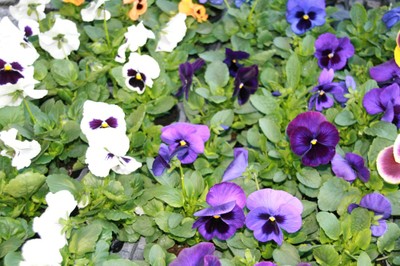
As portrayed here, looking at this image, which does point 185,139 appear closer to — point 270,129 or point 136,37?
point 270,129

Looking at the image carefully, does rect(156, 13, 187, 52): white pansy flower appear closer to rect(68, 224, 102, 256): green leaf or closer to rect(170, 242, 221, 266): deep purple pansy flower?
rect(68, 224, 102, 256): green leaf

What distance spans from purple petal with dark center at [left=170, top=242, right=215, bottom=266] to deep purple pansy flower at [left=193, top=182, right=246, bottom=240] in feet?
0.32

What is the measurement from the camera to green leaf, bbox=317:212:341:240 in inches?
66.1

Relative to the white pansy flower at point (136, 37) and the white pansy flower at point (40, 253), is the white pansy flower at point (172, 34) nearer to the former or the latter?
the white pansy flower at point (136, 37)

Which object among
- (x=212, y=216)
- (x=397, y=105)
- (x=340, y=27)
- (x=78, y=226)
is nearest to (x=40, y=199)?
(x=78, y=226)

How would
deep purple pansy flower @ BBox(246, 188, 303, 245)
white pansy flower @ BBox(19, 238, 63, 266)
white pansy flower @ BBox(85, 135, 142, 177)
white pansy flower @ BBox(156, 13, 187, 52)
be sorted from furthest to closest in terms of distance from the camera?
white pansy flower @ BBox(156, 13, 187, 52) → white pansy flower @ BBox(85, 135, 142, 177) → deep purple pansy flower @ BBox(246, 188, 303, 245) → white pansy flower @ BBox(19, 238, 63, 266)

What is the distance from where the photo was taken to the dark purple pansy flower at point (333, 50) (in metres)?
2.22

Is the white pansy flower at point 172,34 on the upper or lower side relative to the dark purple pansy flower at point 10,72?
lower

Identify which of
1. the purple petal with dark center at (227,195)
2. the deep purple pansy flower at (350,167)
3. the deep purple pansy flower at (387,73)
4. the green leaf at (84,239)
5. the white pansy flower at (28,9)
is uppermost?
the white pansy flower at (28,9)

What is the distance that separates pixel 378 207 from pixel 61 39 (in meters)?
1.14

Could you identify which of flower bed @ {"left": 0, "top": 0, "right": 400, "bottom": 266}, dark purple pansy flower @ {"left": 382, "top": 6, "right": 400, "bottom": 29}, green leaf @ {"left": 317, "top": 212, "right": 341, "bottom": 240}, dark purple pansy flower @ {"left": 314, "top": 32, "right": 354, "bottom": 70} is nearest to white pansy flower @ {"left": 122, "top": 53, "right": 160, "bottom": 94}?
flower bed @ {"left": 0, "top": 0, "right": 400, "bottom": 266}

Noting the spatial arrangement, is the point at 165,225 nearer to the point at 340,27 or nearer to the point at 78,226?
the point at 78,226

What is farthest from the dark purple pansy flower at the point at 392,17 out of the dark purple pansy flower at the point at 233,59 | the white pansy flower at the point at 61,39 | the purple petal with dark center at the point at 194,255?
the purple petal with dark center at the point at 194,255

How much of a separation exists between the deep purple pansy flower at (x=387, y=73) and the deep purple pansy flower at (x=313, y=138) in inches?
17.6
